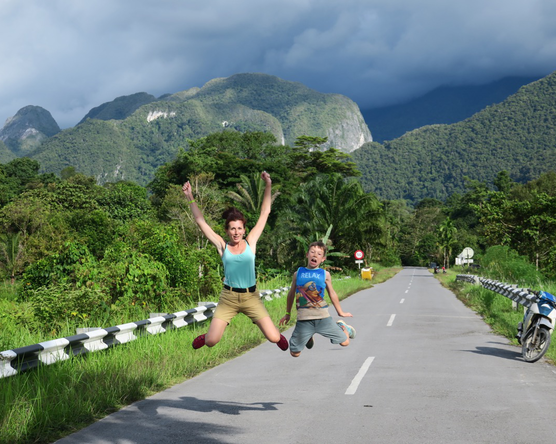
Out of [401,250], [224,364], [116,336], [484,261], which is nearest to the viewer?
[116,336]

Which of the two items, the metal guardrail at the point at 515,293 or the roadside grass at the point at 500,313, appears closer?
the metal guardrail at the point at 515,293

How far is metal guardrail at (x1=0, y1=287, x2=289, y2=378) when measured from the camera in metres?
6.21

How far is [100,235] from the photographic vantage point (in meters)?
44.7

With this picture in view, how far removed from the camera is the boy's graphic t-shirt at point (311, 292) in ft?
23.0

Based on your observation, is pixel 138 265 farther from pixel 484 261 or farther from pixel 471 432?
pixel 484 261

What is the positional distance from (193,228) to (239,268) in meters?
42.7

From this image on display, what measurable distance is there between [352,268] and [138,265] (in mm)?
39150

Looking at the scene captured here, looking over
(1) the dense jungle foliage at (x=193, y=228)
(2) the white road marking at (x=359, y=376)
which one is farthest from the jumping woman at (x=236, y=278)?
(1) the dense jungle foliage at (x=193, y=228)

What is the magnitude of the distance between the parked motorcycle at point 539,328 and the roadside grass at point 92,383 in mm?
4150

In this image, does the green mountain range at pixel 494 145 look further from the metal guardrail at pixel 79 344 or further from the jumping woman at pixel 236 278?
the jumping woman at pixel 236 278

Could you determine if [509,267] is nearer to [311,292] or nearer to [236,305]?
[311,292]

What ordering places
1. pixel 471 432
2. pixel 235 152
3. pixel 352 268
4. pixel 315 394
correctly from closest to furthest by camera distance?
1. pixel 471 432
2. pixel 315 394
3. pixel 352 268
4. pixel 235 152

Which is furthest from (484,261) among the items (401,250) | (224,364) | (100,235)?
(401,250)

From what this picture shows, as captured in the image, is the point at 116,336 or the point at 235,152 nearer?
the point at 116,336
